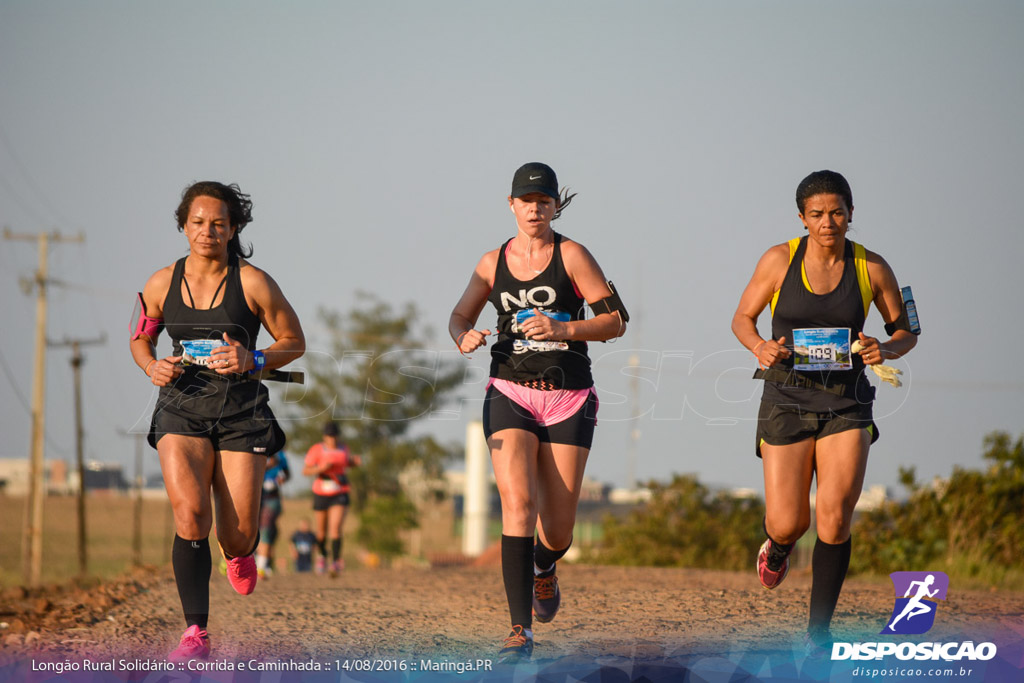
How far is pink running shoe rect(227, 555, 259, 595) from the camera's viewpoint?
6371mm

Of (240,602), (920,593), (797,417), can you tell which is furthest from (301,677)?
(240,602)

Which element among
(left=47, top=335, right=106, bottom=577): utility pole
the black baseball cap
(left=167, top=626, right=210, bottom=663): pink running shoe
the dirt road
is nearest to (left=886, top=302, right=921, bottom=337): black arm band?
the dirt road

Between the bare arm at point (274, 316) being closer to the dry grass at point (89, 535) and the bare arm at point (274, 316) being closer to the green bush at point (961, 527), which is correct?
the green bush at point (961, 527)

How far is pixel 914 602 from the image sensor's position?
605 centimetres

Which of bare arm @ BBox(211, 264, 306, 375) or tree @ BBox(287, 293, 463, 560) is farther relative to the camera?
tree @ BBox(287, 293, 463, 560)

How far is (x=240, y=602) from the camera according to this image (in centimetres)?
908

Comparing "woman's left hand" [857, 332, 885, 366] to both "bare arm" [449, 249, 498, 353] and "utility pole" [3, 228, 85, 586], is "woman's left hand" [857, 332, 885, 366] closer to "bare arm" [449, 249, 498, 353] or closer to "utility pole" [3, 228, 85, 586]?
"bare arm" [449, 249, 498, 353]

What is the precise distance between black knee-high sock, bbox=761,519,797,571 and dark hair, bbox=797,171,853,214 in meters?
1.95

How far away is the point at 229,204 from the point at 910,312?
3.89 meters

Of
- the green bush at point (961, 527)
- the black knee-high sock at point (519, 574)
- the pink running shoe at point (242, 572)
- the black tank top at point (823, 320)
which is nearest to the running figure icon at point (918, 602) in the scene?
the black tank top at point (823, 320)

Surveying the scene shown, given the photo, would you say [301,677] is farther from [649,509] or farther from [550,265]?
[649,509]

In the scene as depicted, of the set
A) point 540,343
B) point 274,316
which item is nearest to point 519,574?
point 540,343

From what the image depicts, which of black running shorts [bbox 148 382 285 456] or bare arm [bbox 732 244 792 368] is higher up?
bare arm [bbox 732 244 792 368]

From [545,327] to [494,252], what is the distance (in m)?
0.80
